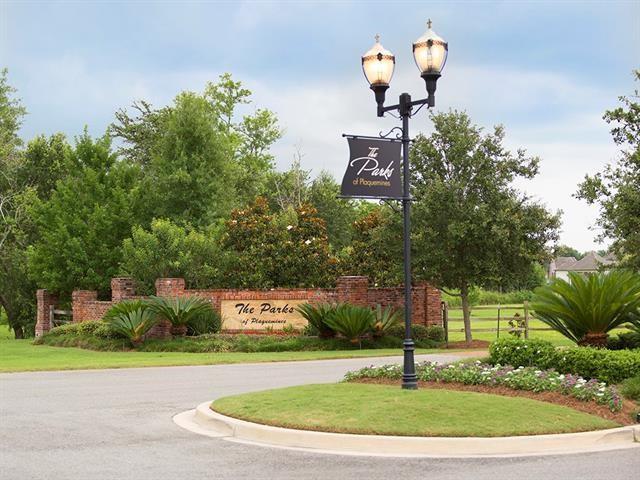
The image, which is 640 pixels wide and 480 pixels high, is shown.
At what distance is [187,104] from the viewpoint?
36.8 meters

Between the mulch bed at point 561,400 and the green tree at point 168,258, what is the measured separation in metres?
18.8

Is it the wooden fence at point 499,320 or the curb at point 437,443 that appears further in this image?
the wooden fence at point 499,320

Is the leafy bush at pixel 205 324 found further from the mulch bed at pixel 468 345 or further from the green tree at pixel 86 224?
the green tree at pixel 86 224

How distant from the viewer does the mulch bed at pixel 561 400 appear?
10.7m

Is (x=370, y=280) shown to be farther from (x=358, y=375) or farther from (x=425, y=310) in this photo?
(x=358, y=375)

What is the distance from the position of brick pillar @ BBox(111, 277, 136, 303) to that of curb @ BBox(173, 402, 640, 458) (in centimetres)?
2011

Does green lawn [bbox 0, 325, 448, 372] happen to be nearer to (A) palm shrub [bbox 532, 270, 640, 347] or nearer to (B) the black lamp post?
(A) palm shrub [bbox 532, 270, 640, 347]

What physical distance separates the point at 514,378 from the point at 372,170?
12.6 feet

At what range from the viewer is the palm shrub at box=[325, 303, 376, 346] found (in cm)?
2633

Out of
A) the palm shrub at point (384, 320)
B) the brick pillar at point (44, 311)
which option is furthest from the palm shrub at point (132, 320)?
the brick pillar at point (44, 311)

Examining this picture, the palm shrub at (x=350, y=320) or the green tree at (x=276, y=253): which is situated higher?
the green tree at (x=276, y=253)

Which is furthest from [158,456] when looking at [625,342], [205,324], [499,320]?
[499,320]

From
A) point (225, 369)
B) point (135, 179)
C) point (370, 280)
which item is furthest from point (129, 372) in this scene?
point (135, 179)

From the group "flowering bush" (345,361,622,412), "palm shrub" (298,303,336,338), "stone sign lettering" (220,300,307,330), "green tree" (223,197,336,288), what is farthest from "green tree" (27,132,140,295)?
"flowering bush" (345,361,622,412)
